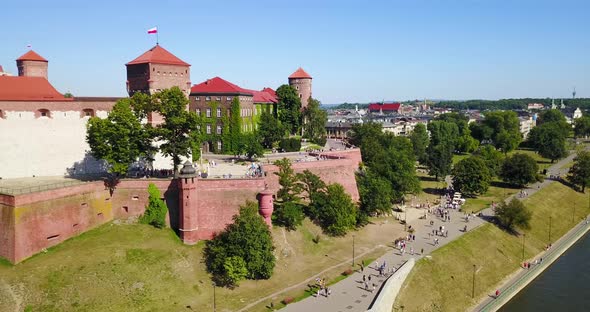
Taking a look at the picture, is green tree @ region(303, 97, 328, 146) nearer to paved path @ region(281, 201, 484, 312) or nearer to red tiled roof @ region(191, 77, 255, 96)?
red tiled roof @ region(191, 77, 255, 96)

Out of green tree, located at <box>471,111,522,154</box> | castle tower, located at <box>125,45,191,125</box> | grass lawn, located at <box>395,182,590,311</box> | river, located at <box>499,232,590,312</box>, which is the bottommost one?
river, located at <box>499,232,590,312</box>

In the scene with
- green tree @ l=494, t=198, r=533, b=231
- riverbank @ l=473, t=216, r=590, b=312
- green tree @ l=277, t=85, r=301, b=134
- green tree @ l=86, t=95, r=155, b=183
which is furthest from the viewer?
green tree @ l=277, t=85, r=301, b=134

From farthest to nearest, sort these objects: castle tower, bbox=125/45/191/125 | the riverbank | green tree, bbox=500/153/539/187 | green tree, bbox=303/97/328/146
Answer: green tree, bbox=303/97/328/146, green tree, bbox=500/153/539/187, castle tower, bbox=125/45/191/125, the riverbank

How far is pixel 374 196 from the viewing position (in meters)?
58.1

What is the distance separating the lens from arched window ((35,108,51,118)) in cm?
4916

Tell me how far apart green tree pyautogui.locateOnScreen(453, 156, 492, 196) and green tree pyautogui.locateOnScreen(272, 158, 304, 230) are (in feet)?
118

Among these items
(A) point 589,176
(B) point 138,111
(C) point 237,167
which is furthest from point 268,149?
(A) point 589,176

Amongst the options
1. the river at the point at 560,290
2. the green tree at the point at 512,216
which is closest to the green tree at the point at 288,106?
the green tree at the point at 512,216

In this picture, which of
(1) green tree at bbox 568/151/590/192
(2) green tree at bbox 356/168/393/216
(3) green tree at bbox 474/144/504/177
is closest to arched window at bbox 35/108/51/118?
(2) green tree at bbox 356/168/393/216

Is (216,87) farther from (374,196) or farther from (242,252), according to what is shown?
(242,252)

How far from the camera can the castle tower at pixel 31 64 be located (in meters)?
60.6

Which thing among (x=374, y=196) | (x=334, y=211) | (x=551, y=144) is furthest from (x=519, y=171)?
(x=334, y=211)

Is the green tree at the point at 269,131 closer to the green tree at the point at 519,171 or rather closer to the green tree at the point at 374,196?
the green tree at the point at 374,196

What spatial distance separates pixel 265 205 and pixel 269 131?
96.9 feet
